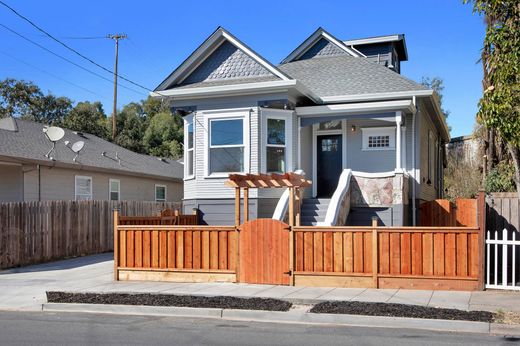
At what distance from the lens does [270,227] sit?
1227 centimetres

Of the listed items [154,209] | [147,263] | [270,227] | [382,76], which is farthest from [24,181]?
[382,76]

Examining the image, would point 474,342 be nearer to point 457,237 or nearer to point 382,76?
point 457,237

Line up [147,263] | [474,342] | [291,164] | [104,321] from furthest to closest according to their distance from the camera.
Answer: [291,164] < [147,263] < [104,321] < [474,342]

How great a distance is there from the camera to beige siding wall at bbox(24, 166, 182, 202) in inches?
794

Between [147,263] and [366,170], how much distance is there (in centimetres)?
800

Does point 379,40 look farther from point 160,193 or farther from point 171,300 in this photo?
point 171,300

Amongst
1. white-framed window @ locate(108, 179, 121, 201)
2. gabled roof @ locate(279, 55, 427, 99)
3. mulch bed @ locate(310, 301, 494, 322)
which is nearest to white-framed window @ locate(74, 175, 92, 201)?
white-framed window @ locate(108, 179, 121, 201)

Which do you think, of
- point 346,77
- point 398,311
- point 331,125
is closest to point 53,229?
point 331,125

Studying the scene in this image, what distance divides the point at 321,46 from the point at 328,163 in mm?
6149

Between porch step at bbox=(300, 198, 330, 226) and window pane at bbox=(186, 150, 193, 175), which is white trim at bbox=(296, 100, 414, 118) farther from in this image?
window pane at bbox=(186, 150, 193, 175)

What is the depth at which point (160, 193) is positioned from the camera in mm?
29250

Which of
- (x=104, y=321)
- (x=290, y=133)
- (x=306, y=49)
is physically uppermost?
(x=306, y=49)

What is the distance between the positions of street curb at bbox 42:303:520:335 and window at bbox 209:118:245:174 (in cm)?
757

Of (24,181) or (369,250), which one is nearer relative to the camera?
(369,250)
